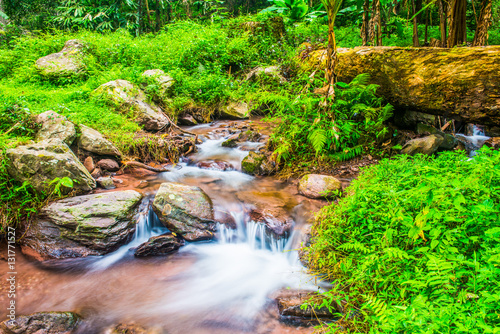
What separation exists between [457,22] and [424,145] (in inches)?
111

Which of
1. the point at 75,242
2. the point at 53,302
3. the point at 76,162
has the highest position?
the point at 76,162

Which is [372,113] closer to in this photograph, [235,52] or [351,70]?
[351,70]

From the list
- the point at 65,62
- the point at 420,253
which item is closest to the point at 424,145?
the point at 420,253

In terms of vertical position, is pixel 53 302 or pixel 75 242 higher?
pixel 75 242

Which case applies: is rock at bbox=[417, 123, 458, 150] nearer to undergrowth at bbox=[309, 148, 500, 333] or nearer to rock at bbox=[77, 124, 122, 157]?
undergrowth at bbox=[309, 148, 500, 333]

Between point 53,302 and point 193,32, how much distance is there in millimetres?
11416

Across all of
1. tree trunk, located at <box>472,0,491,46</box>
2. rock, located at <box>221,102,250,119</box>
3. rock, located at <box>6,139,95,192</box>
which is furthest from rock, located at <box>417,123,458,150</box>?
rock, located at <box>6,139,95,192</box>

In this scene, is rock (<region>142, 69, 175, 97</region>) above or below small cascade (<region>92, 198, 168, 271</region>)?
above

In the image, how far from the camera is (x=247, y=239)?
4.07 metres

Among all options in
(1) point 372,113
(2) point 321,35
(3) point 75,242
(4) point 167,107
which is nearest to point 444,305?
(1) point 372,113

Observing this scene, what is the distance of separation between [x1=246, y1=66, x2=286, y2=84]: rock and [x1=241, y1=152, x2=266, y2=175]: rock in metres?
4.06

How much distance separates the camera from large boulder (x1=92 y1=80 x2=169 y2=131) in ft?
21.6

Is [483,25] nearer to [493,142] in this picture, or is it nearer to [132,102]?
[493,142]

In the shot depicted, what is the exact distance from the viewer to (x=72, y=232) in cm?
366
